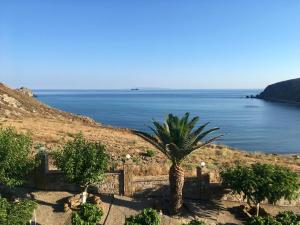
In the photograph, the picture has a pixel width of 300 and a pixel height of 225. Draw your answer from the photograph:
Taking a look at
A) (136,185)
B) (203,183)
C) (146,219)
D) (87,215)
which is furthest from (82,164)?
(203,183)

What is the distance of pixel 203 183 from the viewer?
926 inches

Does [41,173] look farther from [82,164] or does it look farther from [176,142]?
[176,142]

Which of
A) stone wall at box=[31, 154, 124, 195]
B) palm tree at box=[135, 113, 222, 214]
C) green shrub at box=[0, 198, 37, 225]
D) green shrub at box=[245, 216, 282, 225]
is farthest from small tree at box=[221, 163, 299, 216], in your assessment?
green shrub at box=[0, 198, 37, 225]

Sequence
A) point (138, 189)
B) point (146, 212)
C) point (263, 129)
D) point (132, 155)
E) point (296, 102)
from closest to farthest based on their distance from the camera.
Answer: point (146, 212)
point (138, 189)
point (132, 155)
point (263, 129)
point (296, 102)

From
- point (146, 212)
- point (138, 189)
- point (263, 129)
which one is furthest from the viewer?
point (263, 129)

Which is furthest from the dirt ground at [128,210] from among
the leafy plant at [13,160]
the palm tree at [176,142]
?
the leafy plant at [13,160]

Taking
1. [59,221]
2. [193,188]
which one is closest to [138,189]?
[193,188]

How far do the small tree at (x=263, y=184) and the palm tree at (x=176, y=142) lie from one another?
9.82 feet

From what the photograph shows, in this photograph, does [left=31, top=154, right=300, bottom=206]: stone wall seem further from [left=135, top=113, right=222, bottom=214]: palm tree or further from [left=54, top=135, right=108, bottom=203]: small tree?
[left=135, top=113, right=222, bottom=214]: palm tree

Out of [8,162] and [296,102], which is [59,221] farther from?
[296,102]

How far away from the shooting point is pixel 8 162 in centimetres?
2041

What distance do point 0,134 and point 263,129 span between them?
81750 millimetres

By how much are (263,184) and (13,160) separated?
43.9 feet

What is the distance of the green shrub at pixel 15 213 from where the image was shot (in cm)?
1621
